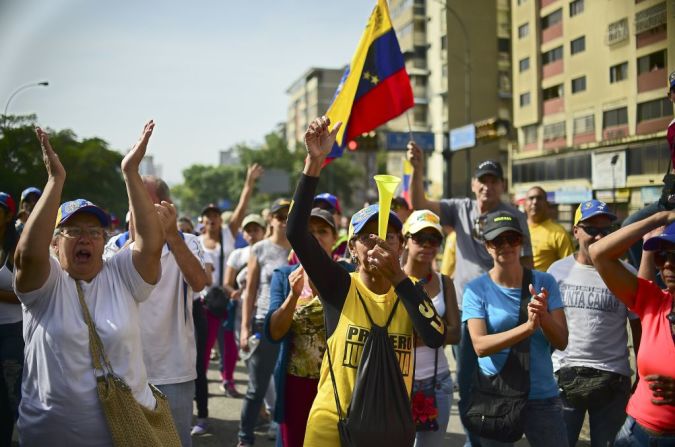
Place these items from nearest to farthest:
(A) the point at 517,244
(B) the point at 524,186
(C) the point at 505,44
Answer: (A) the point at 517,244, (C) the point at 505,44, (B) the point at 524,186

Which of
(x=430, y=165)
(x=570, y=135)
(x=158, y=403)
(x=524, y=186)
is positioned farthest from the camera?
(x=430, y=165)

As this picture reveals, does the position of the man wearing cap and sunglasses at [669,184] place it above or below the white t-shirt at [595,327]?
above

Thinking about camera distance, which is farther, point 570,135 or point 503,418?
point 570,135

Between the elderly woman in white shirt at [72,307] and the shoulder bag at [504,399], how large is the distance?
1744 millimetres

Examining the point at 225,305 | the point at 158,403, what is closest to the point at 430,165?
the point at 225,305

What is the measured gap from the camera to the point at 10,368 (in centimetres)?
466

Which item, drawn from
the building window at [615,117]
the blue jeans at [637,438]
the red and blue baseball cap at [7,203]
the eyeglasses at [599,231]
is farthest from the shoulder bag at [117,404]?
the building window at [615,117]

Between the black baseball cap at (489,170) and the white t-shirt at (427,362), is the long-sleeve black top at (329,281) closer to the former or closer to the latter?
the white t-shirt at (427,362)

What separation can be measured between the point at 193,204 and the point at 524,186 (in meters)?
81.1

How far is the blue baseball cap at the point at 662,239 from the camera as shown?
2699 millimetres

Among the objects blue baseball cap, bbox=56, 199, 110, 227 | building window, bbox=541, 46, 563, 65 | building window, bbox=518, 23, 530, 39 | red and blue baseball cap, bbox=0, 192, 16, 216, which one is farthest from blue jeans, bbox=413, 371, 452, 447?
building window, bbox=541, 46, 563, 65

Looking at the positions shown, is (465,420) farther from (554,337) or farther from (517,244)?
(517,244)

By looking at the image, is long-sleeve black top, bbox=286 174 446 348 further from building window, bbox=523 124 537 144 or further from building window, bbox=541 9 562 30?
building window, bbox=523 124 537 144

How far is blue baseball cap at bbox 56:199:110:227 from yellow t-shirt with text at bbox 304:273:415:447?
121 cm
